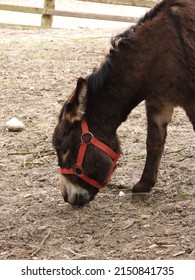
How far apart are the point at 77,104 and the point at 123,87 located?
0.37 m

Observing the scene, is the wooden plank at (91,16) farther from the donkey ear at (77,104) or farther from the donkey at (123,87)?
the donkey ear at (77,104)

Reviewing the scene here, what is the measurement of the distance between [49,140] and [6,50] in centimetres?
372

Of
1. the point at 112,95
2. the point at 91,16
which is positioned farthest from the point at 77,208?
the point at 91,16

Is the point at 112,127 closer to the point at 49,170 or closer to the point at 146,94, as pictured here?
the point at 146,94

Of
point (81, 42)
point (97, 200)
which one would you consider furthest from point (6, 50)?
point (97, 200)

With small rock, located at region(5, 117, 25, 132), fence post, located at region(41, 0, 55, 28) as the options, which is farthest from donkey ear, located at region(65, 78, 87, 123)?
fence post, located at region(41, 0, 55, 28)

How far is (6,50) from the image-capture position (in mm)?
9164

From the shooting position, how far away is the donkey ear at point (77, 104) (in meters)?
3.77

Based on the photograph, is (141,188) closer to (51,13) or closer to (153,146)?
(153,146)

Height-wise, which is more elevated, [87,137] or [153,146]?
[87,137]

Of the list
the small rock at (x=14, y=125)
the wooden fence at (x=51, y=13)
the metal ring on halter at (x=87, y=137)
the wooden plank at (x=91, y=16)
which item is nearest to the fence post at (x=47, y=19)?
the wooden fence at (x=51, y=13)

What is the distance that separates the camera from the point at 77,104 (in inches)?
152

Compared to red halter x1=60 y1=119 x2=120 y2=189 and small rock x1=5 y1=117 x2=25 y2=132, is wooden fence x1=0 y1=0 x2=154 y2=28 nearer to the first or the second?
small rock x1=5 y1=117 x2=25 y2=132

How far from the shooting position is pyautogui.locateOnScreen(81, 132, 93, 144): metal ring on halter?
12.9ft
